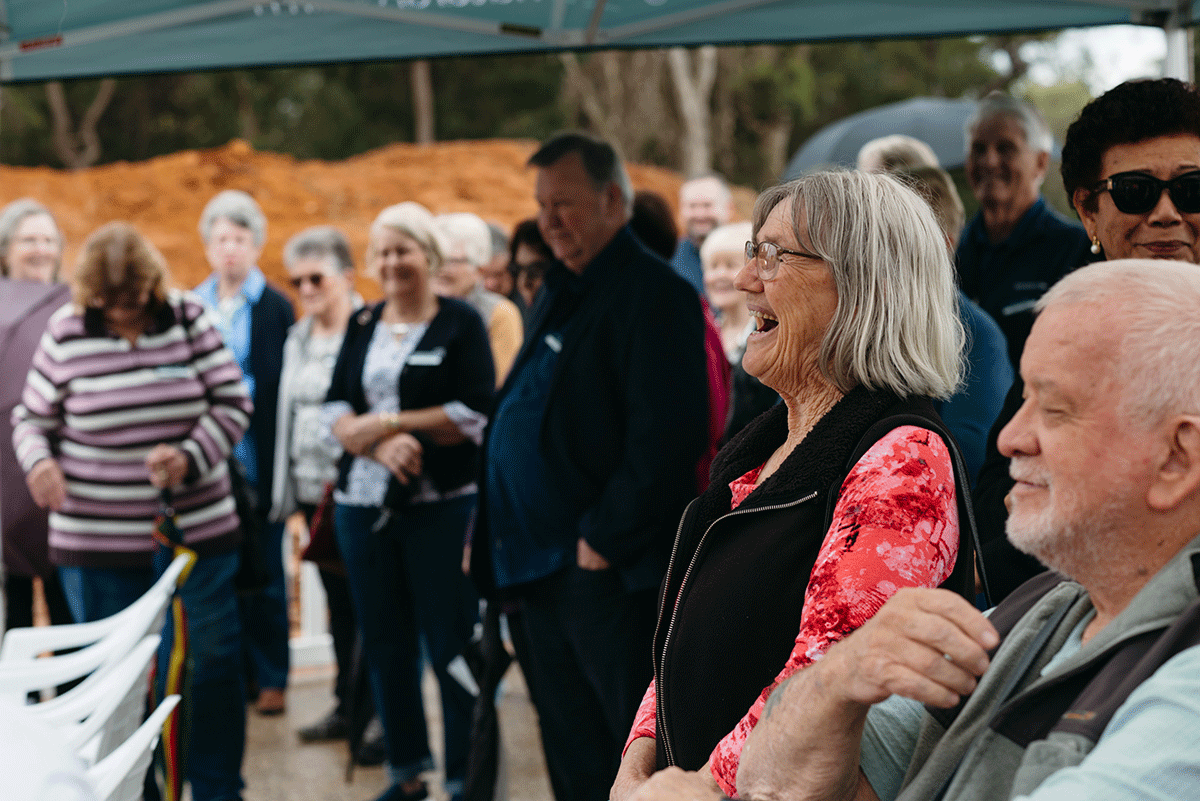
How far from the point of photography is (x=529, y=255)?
4387mm

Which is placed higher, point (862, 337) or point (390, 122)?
point (390, 122)

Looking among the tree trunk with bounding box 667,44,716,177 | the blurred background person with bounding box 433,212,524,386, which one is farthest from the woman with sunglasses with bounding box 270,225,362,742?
the tree trunk with bounding box 667,44,716,177

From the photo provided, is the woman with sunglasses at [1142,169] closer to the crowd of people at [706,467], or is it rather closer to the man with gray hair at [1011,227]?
the crowd of people at [706,467]

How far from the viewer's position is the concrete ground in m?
4.25

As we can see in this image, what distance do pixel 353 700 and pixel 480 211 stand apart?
14.3m

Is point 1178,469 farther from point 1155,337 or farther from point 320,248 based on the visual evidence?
point 320,248

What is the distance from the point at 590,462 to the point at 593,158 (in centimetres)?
90

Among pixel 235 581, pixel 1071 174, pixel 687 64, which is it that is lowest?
pixel 235 581

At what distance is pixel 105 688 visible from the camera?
247 cm

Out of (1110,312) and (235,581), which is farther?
(235,581)

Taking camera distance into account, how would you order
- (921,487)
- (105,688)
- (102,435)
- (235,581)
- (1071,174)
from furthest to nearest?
1. (235,581)
2. (102,435)
3. (105,688)
4. (1071,174)
5. (921,487)

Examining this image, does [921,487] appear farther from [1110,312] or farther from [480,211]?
[480,211]

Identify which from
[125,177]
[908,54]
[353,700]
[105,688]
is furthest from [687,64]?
[105,688]

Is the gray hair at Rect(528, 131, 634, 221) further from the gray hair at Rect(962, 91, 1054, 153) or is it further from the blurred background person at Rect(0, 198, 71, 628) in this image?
the blurred background person at Rect(0, 198, 71, 628)
